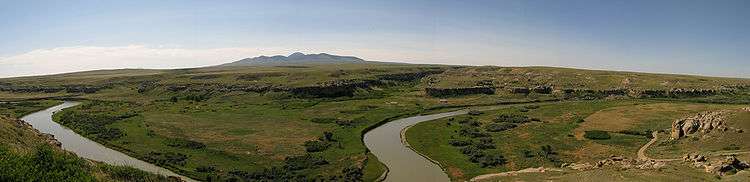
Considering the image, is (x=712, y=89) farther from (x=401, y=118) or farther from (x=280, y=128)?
(x=280, y=128)

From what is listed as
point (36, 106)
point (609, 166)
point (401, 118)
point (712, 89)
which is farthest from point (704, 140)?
point (36, 106)

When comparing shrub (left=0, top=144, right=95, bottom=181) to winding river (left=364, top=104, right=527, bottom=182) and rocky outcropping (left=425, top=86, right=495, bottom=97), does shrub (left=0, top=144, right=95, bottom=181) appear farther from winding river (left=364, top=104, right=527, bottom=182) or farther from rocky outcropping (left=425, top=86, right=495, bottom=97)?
rocky outcropping (left=425, top=86, right=495, bottom=97)

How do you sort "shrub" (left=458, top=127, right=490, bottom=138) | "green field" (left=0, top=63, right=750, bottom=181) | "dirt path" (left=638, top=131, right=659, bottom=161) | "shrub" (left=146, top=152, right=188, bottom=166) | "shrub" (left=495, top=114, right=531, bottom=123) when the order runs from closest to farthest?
1. "dirt path" (left=638, top=131, right=659, bottom=161)
2. "green field" (left=0, top=63, right=750, bottom=181)
3. "shrub" (left=146, top=152, right=188, bottom=166)
4. "shrub" (left=458, top=127, right=490, bottom=138)
5. "shrub" (left=495, top=114, right=531, bottom=123)

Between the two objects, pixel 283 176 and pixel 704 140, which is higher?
pixel 704 140

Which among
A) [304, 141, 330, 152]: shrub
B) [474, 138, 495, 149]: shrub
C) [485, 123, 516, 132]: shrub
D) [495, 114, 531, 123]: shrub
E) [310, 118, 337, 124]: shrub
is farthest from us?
[310, 118, 337, 124]: shrub

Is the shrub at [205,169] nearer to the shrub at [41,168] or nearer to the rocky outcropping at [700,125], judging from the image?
the shrub at [41,168]

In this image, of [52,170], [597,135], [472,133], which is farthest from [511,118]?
[52,170]

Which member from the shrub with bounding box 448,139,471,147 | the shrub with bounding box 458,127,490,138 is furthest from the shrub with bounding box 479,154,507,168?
the shrub with bounding box 458,127,490,138
